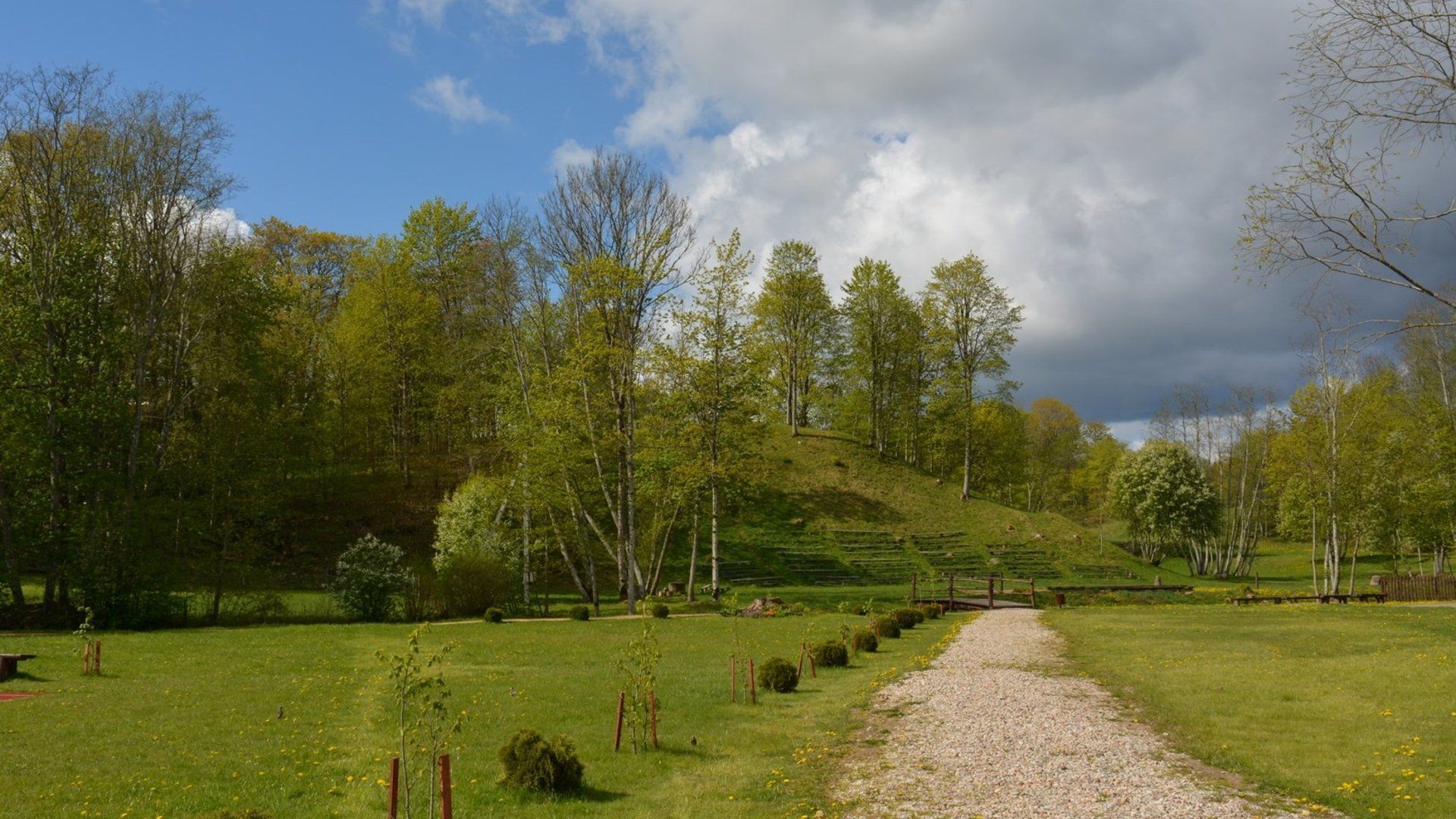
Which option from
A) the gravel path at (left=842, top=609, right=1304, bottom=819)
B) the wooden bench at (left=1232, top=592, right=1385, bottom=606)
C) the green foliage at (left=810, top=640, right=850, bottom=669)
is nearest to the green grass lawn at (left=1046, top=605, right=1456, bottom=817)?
the gravel path at (left=842, top=609, right=1304, bottom=819)

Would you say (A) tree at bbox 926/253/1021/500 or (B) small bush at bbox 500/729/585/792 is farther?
(A) tree at bbox 926/253/1021/500

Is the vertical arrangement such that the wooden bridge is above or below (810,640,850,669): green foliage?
below

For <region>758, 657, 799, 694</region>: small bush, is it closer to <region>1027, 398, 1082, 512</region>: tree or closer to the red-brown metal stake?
the red-brown metal stake

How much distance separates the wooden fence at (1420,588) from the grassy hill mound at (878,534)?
13001 mm

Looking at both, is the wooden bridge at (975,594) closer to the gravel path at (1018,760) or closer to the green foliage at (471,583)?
the green foliage at (471,583)

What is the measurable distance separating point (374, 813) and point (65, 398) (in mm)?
28261

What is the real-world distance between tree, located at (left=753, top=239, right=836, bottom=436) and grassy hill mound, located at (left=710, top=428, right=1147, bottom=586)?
5920 millimetres

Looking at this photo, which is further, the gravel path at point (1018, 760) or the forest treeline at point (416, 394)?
the forest treeline at point (416, 394)

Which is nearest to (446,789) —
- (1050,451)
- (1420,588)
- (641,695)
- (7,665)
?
(641,695)

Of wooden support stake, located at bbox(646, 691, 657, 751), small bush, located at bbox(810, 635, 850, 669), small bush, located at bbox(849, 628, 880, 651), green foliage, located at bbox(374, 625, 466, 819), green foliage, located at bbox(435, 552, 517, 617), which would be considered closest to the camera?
green foliage, located at bbox(374, 625, 466, 819)

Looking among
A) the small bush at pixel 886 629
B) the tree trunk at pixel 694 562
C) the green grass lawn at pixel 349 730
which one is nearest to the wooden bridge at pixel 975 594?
the tree trunk at pixel 694 562

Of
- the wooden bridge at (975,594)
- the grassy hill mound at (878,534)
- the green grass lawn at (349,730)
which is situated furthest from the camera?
the grassy hill mound at (878,534)

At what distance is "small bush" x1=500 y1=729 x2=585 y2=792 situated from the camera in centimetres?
905

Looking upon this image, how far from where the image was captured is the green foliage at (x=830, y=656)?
60.5 ft
